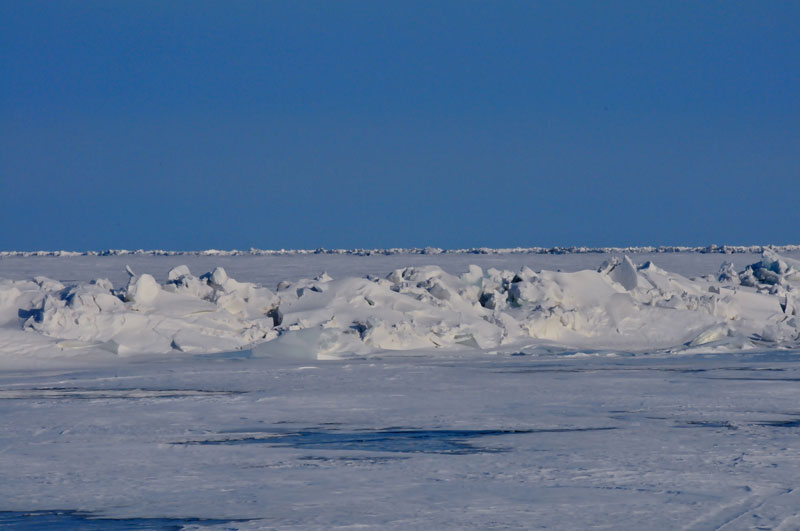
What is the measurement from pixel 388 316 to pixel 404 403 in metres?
4.26

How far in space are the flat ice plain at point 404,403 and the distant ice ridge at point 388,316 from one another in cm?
3

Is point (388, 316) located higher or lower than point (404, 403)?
higher

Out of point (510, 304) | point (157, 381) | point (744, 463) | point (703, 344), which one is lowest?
point (744, 463)

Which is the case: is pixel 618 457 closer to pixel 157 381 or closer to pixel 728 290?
pixel 157 381

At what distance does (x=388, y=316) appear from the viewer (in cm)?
1109

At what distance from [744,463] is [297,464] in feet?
6.74

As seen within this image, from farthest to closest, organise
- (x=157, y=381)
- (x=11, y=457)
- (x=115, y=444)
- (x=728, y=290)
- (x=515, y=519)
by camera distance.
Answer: (x=728, y=290)
(x=157, y=381)
(x=115, y=444)
(x=11, y=457)
(x=515, y=519)

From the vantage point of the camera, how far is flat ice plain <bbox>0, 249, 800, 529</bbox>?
4.21m

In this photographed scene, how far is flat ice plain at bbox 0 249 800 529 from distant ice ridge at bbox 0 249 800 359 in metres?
0.03

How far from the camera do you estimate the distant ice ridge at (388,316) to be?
406 inches

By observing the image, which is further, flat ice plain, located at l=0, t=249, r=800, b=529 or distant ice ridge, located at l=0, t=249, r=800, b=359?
distant ice ridge, located at l=0, t=249, r=800, b=359

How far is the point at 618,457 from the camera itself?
5031 millimetres

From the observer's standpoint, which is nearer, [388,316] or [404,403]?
[404,403]

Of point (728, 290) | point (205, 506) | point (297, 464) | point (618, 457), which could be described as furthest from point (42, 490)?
point (728, 290)
